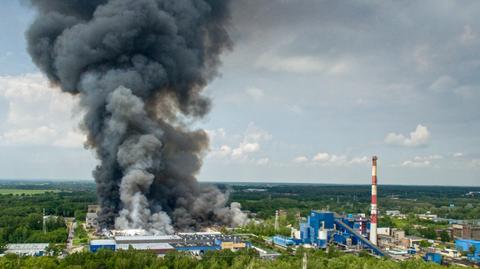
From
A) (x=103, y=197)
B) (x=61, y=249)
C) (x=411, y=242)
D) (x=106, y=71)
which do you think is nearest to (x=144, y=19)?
(x=106, y=71)

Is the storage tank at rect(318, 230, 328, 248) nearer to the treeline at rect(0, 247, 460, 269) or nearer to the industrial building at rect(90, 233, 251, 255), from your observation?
the industrial building at rect(90, 233, 251, 255)

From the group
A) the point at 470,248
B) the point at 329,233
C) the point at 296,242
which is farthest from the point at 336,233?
the point at 470,248

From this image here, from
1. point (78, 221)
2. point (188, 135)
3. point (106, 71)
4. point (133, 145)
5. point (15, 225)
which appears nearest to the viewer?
point (133, 145)

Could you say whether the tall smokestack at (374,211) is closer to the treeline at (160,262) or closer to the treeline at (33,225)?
the treeline at (160,262)

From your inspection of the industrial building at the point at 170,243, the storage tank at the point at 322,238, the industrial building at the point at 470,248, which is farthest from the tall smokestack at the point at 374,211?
the industrial building at the point at 170,243

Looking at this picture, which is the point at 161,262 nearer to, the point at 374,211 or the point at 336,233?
the point at 336,233

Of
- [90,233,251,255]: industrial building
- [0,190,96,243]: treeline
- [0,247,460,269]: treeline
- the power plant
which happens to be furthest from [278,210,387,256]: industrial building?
[0,190,96,243]: treeline

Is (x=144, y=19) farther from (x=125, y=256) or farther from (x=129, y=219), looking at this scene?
(x=125, y=256)
